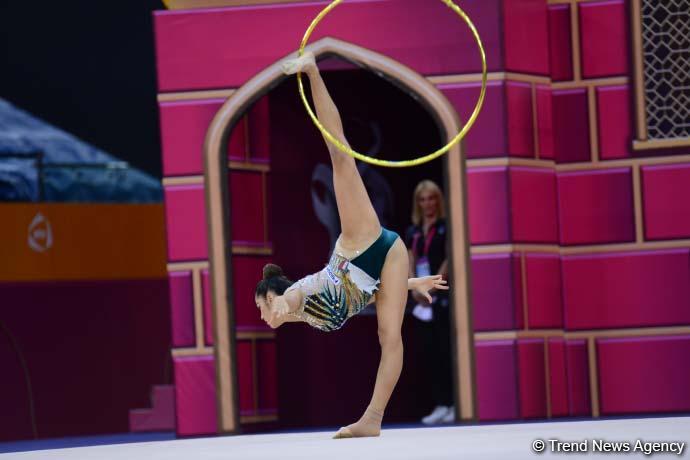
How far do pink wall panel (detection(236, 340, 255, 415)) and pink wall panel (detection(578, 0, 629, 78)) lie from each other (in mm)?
2659

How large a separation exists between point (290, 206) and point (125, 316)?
8.69 ft

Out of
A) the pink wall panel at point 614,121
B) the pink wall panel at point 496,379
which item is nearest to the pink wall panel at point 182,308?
the pink wall panel at point 496,379

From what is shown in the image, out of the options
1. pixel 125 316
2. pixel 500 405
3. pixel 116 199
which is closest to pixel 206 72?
pixel 500 405

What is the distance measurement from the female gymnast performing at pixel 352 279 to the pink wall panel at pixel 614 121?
2.80 m

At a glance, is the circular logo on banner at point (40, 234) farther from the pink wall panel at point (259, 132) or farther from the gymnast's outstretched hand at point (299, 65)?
the gymnast's outstretched hand at point (299, 65)

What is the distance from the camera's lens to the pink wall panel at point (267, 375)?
25.5ft

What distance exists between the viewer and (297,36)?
295 inches

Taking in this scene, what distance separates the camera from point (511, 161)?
24.3 feet

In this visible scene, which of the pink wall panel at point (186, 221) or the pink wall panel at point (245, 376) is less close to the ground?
the pink wall panel at point (186, 221)

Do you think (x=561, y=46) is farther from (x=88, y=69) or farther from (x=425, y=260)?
(x=88, y=69)

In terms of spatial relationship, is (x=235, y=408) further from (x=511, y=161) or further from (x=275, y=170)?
(x=511, y=161)

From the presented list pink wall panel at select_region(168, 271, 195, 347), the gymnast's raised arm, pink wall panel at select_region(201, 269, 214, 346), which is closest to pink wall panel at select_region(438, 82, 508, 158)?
pink wall panel at select_region(201, 269, 214, 346)

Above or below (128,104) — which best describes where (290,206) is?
below

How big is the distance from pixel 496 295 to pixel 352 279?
2.25 metres
